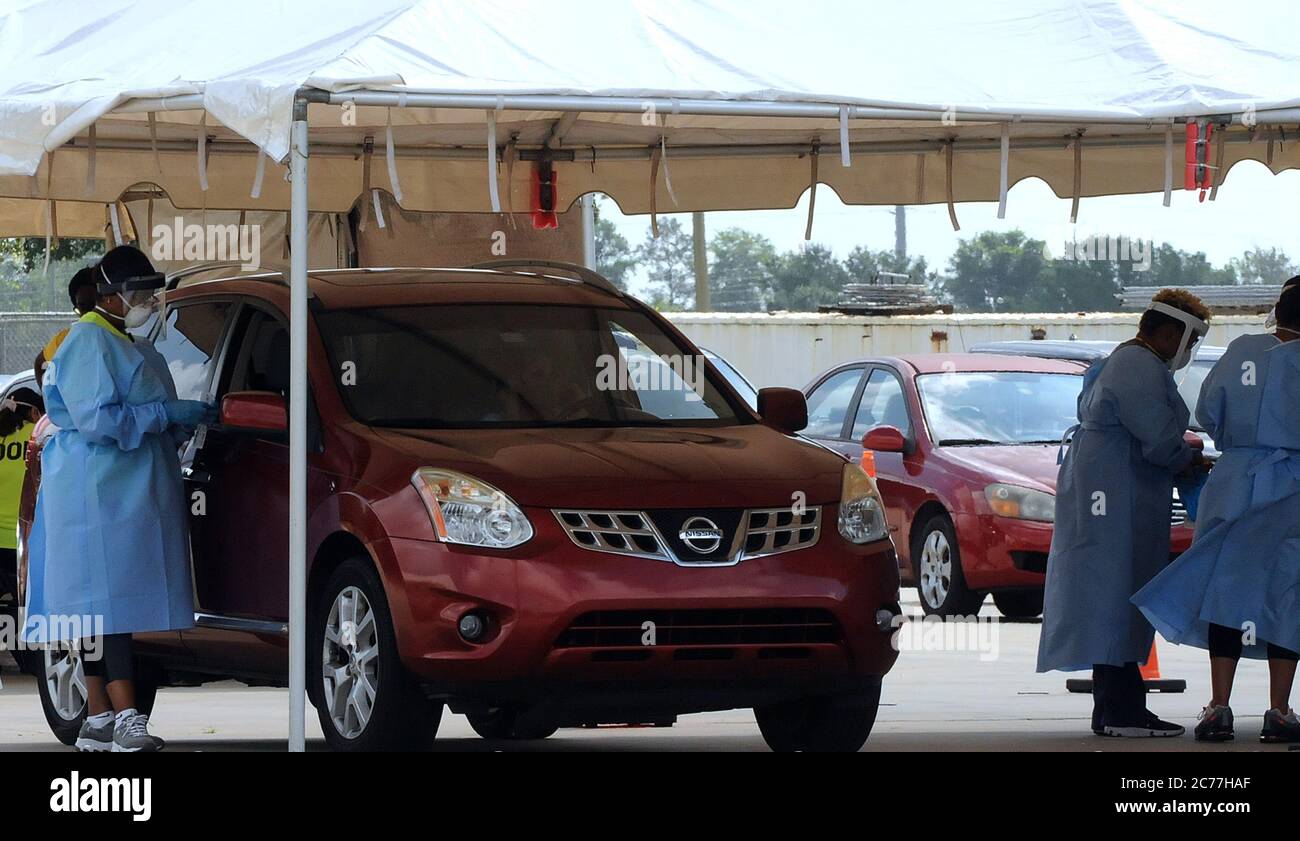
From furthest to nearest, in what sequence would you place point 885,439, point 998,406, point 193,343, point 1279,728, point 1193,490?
point 998,406
point 885,439
point 1193,490
point 193,343
point 1279,728

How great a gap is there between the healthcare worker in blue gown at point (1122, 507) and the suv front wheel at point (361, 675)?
3174 mm

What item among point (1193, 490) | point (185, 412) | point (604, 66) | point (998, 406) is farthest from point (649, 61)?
point (998, 406)

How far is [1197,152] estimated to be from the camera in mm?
8477

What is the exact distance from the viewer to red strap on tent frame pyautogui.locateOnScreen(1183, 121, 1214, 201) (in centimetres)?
834

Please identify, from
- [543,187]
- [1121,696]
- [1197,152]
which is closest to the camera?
[1197,152]

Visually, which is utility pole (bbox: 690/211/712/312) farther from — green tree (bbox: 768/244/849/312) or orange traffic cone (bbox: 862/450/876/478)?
orange traffic cone (bbox: 862/450/876/478)

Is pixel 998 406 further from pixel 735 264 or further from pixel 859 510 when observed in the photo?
pixel 735 264

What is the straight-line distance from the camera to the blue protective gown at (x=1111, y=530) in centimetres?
1017

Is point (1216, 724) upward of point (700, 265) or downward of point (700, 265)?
downward

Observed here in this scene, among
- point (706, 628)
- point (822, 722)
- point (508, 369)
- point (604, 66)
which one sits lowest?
point (822, 722)

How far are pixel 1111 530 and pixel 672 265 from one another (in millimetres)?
102513

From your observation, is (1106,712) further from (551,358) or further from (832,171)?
(832,171)

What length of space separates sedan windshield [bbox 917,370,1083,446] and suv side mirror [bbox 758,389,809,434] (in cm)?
656

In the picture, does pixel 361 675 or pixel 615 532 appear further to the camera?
pixel 361 675
